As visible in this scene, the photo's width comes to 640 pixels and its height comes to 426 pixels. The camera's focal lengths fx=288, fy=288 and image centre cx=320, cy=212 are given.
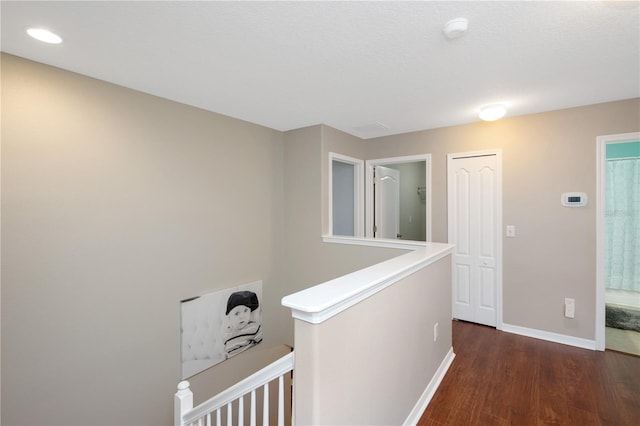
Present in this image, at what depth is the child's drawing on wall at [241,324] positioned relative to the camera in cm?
318

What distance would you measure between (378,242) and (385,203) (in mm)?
1641

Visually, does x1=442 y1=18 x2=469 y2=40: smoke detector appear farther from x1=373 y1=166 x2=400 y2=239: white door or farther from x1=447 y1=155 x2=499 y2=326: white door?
x1=373 y1=166 x2=400 y2=239: white door

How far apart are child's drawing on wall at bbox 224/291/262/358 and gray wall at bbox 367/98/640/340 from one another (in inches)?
116

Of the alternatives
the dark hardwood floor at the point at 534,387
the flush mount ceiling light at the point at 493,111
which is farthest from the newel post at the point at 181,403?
the flush mount ceiling light at the point at 493,111

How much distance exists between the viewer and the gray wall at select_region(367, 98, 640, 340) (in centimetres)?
288

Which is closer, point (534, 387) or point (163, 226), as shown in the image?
point (534, 387)

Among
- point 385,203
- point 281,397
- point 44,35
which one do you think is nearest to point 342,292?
point 281,397

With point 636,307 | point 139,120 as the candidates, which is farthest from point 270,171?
point 636,307

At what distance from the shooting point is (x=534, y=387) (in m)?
2.28

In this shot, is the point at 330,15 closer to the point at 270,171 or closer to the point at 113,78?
the point at 113,78

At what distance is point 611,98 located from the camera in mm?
2709

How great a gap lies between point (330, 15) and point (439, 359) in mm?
2657

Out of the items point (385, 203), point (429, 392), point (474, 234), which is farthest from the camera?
point (385, 203)

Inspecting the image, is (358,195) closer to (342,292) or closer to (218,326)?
(218,326)
